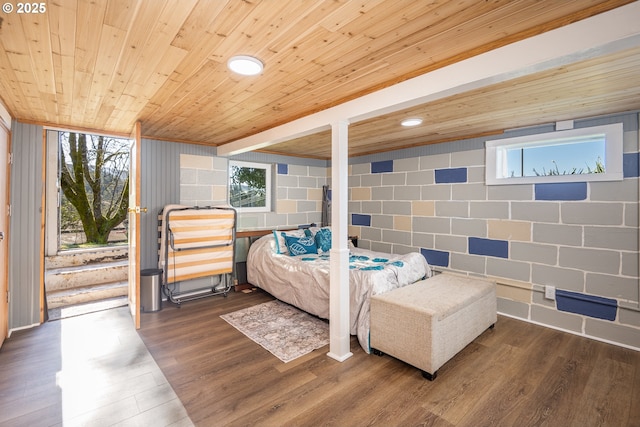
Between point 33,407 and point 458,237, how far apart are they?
4.34 m

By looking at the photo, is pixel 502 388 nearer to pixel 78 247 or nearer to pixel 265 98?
pixel 265 98

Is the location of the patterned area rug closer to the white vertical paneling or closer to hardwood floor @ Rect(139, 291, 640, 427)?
hardwood floor @ Rect(139, 291, 640, 427)

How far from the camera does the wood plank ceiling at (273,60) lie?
134 cm

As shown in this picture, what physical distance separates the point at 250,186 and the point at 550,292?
4.18 m

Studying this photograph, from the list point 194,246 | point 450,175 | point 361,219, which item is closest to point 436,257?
point 450,175

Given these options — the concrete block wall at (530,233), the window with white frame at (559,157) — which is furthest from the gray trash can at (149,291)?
the window with white frame at (559,157)

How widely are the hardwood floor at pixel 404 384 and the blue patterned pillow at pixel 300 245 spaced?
141 cm

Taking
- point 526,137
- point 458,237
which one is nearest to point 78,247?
point 458,237

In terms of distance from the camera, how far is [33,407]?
6.29 ft

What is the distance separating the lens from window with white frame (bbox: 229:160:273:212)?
4676 mm

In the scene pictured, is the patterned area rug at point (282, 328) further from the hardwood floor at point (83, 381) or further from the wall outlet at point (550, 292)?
the wall outlet at point (550, 292)

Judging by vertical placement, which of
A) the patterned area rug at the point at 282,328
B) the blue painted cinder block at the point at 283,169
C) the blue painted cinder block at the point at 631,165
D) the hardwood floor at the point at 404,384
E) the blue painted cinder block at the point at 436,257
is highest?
the blue painted cinder block at the point at 283,169

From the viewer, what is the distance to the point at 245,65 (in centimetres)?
184

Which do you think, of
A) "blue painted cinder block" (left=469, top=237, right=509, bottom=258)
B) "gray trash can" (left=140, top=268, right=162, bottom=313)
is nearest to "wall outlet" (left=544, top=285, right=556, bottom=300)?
"blue painted cinder block" (left=469, top=237, right=509, bottom=258)
